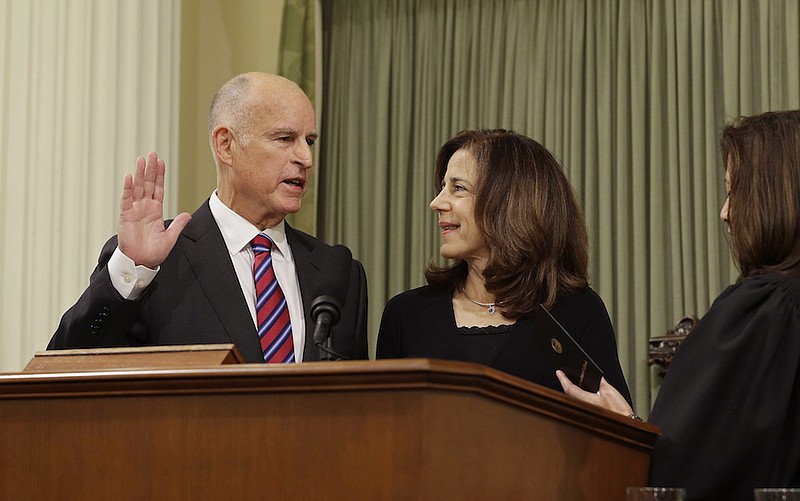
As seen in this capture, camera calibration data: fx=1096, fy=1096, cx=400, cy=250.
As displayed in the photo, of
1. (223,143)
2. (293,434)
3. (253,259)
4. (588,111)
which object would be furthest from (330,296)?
(588,111)

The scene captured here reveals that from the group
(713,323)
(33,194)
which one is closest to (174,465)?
(713,323)

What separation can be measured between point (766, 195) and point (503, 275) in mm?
1168

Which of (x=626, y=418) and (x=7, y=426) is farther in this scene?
(x=626, y=418)

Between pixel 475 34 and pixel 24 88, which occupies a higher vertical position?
pixel 475 34

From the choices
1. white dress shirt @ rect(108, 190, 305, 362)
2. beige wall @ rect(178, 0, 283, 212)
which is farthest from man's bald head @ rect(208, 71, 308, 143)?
beige wall @ rect(178, 0, 283, 212)

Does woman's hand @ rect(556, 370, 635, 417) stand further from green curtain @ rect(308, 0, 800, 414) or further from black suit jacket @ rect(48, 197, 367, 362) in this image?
green curtain @ rect(308, 0, 800, 414)

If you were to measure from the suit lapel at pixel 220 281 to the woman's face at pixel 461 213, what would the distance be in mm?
690

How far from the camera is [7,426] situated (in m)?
2.01

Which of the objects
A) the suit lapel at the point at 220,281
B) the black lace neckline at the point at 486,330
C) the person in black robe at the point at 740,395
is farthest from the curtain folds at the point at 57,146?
the person in black robe at the point at 740,395

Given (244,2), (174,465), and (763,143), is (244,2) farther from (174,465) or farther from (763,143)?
(174,465)

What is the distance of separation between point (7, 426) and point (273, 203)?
1.53 m

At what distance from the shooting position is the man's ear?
140 inches

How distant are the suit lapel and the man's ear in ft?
0.92

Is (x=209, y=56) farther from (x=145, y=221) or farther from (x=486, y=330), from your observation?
(x=145, y=221)
